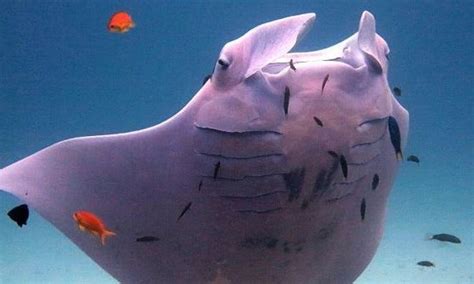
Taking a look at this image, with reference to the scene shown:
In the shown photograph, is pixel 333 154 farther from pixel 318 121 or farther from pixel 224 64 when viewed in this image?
pixel 224 64

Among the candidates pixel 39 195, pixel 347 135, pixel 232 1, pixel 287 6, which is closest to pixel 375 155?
pixel 347 135

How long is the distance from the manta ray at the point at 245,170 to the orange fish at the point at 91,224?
1.6 inches

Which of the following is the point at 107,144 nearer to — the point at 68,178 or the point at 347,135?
the point at 68,178

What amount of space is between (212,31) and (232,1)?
177 centimetres

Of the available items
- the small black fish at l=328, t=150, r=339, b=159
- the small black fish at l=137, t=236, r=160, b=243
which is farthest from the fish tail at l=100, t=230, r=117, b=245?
the small black fish at l=328, t=150, r=339, b=159

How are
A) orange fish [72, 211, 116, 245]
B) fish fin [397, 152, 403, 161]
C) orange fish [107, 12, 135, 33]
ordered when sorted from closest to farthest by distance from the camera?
1. orange fish [72, 211, 116, 245]
2. fish fin [397, 152, 403, 161]
3. orange fish [107, 12, 135, 33]

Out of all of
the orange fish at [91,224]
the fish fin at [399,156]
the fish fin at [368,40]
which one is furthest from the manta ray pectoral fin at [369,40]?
the orange fish at [91,224]

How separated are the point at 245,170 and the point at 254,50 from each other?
60cm

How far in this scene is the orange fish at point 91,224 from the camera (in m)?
3.04

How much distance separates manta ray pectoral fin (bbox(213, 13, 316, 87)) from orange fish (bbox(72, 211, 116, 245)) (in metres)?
1.05

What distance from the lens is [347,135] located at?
277 centimetres

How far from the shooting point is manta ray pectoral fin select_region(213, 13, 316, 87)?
2.68m

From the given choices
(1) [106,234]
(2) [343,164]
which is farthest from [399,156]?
(1) [106,234]

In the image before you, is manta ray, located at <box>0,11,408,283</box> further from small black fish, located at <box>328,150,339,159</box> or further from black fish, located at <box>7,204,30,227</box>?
black fish, located at <box>7,204,30,227</box>
